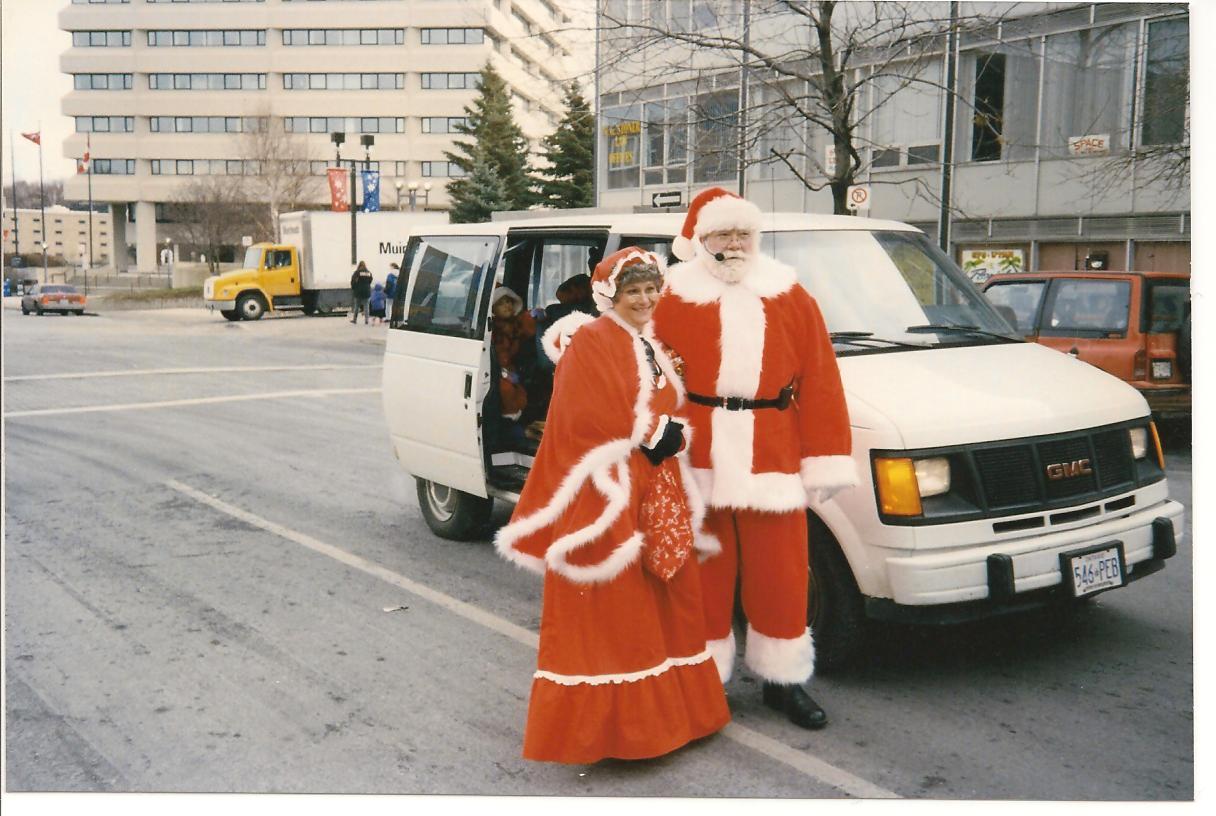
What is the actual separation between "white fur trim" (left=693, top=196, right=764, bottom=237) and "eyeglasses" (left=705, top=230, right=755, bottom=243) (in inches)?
0.6

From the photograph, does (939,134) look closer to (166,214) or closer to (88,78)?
(88,78)

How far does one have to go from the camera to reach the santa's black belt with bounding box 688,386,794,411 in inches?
166

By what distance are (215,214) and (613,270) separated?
5730 cm

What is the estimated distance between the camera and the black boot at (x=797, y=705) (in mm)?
4250

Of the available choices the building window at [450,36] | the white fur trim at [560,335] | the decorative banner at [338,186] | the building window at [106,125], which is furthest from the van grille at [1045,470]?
the building window at [450,36]

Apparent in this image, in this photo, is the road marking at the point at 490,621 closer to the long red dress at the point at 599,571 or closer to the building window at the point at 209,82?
the long red dress at the point at 599,571

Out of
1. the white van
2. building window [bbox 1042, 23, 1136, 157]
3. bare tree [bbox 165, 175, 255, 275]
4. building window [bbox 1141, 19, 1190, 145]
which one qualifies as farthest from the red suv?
bare tree [bbox 165, 175, 255, 275]

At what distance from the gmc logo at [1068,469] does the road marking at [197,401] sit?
11.6 meters

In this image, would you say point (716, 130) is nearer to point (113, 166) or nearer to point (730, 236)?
point (730, 236)

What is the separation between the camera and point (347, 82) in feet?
228

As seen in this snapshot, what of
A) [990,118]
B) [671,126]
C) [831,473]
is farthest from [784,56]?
[831,473]

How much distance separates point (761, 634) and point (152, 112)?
221ft

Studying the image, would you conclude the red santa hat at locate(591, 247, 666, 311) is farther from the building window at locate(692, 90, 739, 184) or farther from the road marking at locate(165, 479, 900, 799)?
the building window at locate(692, 90, 739, 184)

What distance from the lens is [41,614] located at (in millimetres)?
5758
